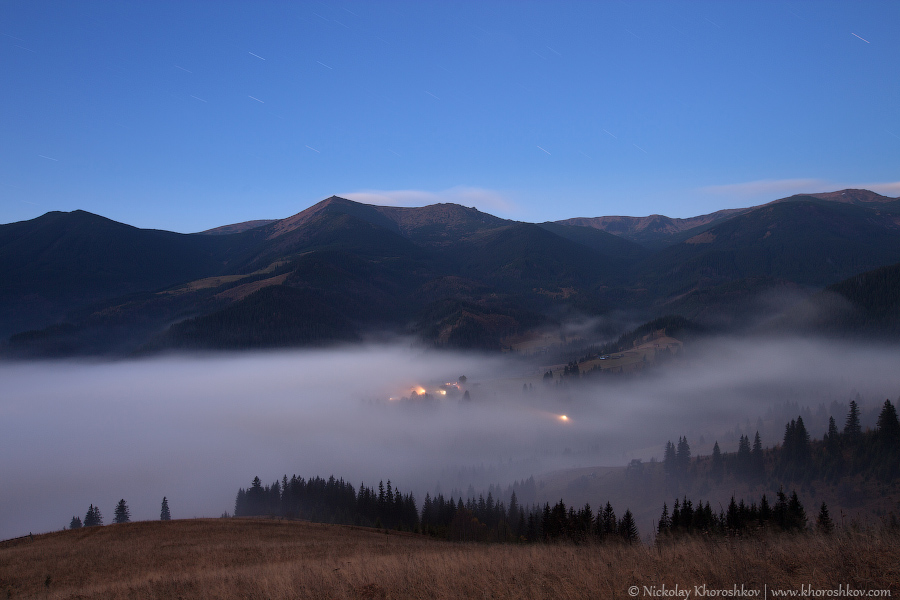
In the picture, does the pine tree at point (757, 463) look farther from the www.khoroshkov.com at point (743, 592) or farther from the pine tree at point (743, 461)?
the www.khoroshkov.com at point (743, 592)

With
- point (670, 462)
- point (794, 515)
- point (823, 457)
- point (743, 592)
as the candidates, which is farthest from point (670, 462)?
point (743, 592)

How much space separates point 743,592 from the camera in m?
12.5

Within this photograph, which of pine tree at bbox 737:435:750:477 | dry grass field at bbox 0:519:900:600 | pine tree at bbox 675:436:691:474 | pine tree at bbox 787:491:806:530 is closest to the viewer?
dry grass field at bbox 0:519:900:600

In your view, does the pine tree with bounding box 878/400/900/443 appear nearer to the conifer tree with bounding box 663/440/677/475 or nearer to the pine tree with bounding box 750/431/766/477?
the pine tree with bounding box 750/431/766/477

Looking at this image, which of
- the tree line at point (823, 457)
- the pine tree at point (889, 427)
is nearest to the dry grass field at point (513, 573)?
the tree line at point (823, 457)

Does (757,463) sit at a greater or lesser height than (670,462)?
greater

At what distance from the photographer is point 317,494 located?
114312 mm

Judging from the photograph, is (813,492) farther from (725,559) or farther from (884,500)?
(725,559)

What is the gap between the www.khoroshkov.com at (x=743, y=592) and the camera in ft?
38.2

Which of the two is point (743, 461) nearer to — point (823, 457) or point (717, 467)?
point (717, 467)

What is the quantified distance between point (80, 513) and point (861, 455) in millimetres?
261883

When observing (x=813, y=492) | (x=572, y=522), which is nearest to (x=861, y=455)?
(x=813, y=492)

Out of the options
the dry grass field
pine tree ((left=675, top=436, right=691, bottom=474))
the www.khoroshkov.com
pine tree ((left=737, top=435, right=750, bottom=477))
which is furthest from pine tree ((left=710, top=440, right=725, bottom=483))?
the www.khoroshkov.com

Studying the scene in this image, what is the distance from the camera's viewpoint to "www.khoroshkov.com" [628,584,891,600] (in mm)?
11633
